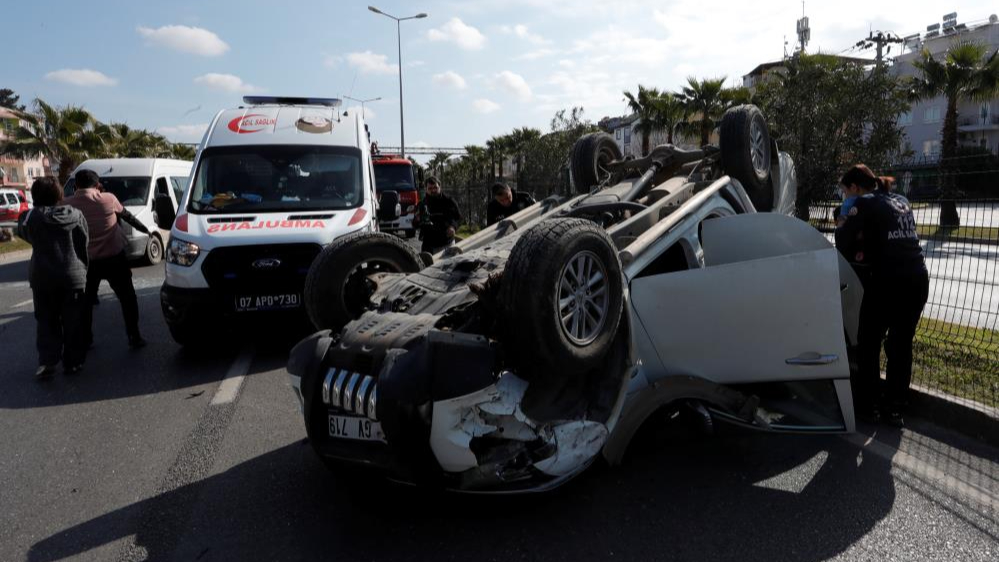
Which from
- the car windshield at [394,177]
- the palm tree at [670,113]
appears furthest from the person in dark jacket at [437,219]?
the palm tree at [670,113]

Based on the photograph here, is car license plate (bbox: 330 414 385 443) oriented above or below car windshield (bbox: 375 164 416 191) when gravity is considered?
below

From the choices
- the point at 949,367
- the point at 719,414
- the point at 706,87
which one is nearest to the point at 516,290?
the point at 719,414

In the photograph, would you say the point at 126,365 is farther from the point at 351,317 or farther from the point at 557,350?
the point at 557,350

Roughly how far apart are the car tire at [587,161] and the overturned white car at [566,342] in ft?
6.74

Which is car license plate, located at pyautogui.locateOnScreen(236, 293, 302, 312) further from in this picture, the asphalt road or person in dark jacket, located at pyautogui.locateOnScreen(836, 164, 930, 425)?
person in dark jacket, located at pyautogui.locateOnScreen(836, 164, 930, 425)

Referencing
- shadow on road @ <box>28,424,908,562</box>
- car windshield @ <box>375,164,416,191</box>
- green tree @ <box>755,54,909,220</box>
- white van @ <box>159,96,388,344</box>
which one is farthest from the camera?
car windshield @ <box>375,164,416,191</box>

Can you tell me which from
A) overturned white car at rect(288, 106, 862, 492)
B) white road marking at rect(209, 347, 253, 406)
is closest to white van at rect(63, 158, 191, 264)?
white road marking at rect(209, 347, 253, 406)

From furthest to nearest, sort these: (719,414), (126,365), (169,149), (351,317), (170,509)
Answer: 1. (169,149)
2. (126,365)
3. (351,317)
4. (719,414)
5. (170,509)

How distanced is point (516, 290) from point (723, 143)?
337 centimetres

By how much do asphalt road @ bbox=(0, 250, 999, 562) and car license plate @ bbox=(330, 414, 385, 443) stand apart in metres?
0.48

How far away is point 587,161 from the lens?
690 centimetres

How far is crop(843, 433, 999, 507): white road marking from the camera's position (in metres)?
3.56

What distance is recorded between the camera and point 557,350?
125 inches

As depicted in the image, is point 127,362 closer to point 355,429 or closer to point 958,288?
point 355,429
